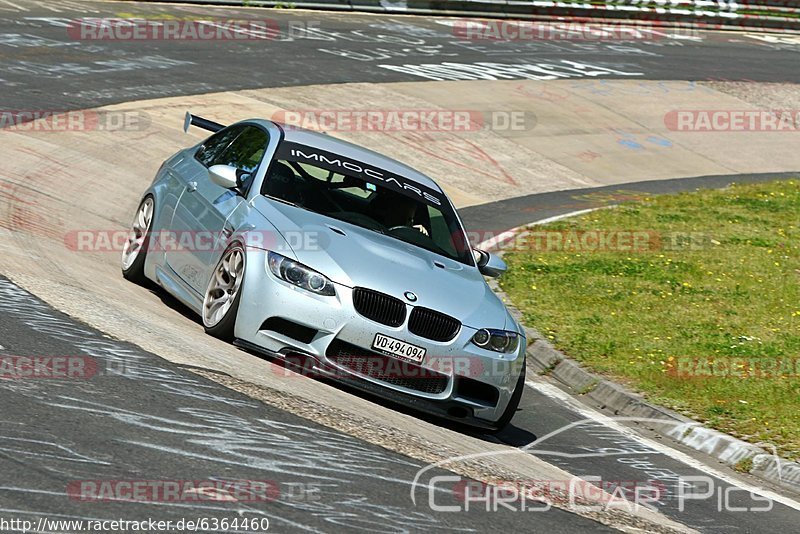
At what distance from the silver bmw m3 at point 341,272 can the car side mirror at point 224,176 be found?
0.04 feet

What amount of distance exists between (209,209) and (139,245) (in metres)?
1.17

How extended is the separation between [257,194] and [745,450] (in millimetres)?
4057

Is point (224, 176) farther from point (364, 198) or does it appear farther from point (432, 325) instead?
point (432, 325)

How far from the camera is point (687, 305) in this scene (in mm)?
12844

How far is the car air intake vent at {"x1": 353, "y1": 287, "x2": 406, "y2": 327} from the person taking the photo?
8008mm

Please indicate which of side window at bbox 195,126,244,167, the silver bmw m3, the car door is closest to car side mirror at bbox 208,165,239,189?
the silver bmw m3

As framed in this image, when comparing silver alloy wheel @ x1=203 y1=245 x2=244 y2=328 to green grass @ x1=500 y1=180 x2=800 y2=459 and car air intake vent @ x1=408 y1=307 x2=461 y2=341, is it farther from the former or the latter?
green grass @ x1=500 y1=180 x2=800 y2=459

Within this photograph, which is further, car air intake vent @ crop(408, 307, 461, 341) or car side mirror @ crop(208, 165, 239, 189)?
car side mirror @ crop(208, 165, 239, 189)

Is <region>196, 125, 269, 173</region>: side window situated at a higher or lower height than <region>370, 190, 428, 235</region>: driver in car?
higher

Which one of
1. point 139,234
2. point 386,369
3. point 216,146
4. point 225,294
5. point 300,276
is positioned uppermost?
point 216,146

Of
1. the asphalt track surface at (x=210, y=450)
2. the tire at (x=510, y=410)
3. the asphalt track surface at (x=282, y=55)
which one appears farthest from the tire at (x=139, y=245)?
the asphalt track surface at (x=282, y=55)

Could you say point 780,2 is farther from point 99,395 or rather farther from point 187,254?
point 99,395

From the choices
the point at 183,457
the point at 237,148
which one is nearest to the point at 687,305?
the point at 237,148

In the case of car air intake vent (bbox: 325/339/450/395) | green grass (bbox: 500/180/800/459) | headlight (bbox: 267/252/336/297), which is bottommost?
green grass (bbox: 500/180/800/459)
